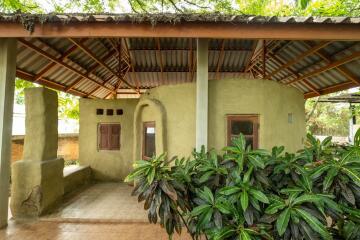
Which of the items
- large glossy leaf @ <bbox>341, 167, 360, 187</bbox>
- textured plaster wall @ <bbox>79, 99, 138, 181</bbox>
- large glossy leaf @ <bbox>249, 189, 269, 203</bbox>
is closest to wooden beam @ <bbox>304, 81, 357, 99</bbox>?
large glossy leaf @ <bbox>341, 167, 360, 187</bbox>

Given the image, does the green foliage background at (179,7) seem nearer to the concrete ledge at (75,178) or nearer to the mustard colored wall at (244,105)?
the concrete ledge at (75,178)

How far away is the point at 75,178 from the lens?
9516 mm

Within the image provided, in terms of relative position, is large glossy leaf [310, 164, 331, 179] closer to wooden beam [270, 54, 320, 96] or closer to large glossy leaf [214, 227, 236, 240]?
large glossy leaf [214, 227, 236, 240]

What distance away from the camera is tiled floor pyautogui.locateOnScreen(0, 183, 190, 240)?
5582mm

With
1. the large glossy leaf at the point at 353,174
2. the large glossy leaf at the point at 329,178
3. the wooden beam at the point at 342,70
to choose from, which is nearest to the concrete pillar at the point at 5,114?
the large glossy leaf at the point at 329,178

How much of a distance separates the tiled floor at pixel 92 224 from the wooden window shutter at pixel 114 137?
3.34 meters

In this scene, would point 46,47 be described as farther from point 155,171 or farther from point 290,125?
point 290,125

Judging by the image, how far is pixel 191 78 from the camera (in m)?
12.7

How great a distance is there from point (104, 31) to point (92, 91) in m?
9.16

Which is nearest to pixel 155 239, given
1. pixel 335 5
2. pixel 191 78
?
pixel 191 78

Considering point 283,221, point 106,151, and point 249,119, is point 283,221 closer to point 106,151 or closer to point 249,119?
point 249,119

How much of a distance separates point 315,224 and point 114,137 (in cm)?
934

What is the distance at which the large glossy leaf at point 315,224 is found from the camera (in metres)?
2.91

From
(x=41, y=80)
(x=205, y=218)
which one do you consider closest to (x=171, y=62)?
(x=41, y=80)
